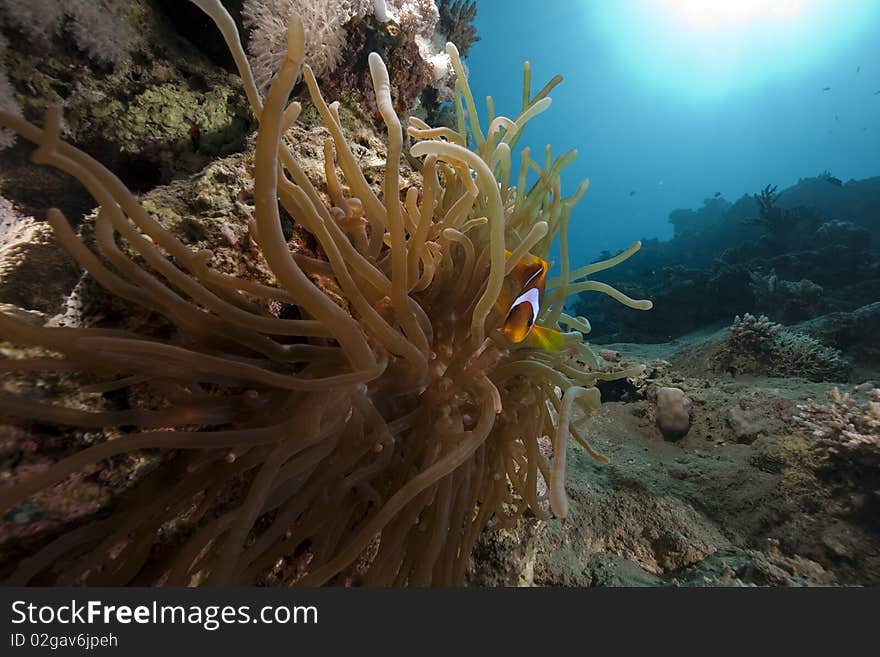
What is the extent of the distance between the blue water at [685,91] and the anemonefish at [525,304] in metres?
47.8

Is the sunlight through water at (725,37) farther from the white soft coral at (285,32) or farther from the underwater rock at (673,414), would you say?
the white soft coral at (285,32)

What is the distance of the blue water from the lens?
50.7m

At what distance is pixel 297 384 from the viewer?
99 centimetres

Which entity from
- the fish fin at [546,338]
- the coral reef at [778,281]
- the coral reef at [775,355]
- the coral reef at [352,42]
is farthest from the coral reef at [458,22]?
the coral reef at [778,281]

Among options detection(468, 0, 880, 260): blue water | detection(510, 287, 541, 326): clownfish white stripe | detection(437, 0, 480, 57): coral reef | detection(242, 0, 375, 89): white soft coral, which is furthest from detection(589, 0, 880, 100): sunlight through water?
detection(510, 287, 541, 326): clownfish white stripe

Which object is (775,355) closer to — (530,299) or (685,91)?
(530,299)

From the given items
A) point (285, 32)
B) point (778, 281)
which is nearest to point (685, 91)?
point (778, 281)

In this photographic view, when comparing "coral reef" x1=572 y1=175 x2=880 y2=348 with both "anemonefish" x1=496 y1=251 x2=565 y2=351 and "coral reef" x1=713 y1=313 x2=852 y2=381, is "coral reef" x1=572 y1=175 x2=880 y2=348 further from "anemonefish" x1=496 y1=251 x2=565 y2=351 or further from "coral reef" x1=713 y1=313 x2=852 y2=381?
"anemonefish" x1=496 y1=251 x2=565 y2=351

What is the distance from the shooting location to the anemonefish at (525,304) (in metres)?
1.42

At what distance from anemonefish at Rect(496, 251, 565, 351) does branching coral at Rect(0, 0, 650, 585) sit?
0.13ft

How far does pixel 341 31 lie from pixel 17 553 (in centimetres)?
275

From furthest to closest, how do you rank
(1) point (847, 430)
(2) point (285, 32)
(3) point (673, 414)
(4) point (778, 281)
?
(4) point (778, 281), (3) point (673, 414), (1) point (847, 430), (2) point (285, 32)

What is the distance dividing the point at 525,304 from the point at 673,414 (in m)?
3.08

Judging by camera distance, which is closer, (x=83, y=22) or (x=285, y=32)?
(x=83, y=22)
